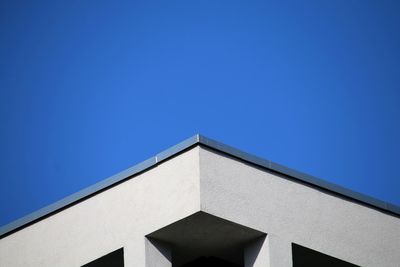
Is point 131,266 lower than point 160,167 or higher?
lower

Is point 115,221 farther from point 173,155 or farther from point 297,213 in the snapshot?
point 297,213

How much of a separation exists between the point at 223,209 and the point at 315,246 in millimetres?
1907

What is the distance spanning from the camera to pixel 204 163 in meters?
18.7

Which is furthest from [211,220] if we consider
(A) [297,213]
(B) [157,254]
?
(A) [297,213]

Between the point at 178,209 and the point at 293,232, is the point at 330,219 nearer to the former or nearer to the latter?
the point at 293,232

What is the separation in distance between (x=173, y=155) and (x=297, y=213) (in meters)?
2.25

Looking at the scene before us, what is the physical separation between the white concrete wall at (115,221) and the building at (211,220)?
16 millimetres

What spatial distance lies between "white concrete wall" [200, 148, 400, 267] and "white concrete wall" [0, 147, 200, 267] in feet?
1.35

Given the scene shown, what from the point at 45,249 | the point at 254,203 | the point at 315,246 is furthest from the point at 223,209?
the point at 45,249

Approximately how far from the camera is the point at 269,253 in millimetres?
19062

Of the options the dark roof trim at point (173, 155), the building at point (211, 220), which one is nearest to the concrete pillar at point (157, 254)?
the building at point (211, 220)

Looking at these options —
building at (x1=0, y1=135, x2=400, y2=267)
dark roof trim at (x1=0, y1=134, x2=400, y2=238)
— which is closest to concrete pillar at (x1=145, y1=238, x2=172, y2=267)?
building at (x1=0, y1=135, x2=400, y2=267)

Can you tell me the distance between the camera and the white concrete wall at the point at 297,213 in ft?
61.7

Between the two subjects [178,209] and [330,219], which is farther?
[330,219]
